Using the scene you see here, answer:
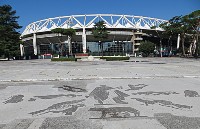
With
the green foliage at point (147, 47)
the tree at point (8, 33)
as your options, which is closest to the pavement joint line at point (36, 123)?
the tree at point (8, 33)

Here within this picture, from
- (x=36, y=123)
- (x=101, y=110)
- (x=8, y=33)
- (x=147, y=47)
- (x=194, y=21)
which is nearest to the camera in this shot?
(x=36, y=123)

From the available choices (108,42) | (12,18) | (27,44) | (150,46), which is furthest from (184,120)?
(27,44)

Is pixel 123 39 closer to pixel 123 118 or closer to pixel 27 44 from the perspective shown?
pixel 27 44

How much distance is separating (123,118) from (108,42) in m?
96.7

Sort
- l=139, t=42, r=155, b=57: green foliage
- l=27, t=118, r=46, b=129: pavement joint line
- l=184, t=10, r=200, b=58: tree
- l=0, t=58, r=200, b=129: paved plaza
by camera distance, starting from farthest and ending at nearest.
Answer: l=139, t=42, r=155, b=57: green foliage → l=184, t=10, r=200, b=58: tree → l=0, t=58, r=200, b=129: paved plaza → l=27, t=118, r=46, b=129: pavement joint line

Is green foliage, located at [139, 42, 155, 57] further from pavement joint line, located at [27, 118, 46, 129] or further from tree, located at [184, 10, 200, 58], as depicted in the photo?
pavement joint line, located at [27, 118, 46, 129]

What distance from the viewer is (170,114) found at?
17.1ft

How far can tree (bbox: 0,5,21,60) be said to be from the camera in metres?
60.2

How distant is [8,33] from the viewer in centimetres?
6288

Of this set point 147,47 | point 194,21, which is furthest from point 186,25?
point 147,47

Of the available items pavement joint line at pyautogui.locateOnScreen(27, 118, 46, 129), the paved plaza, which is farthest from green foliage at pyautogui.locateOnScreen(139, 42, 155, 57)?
pavement joint line at pyautogui.locateOnScreen(27, 118, 46, 129)

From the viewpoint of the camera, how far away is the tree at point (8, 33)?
60.2 m

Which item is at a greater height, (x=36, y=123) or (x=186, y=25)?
(x=186, y=25)

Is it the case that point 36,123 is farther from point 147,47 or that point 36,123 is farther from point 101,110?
point 147,47
